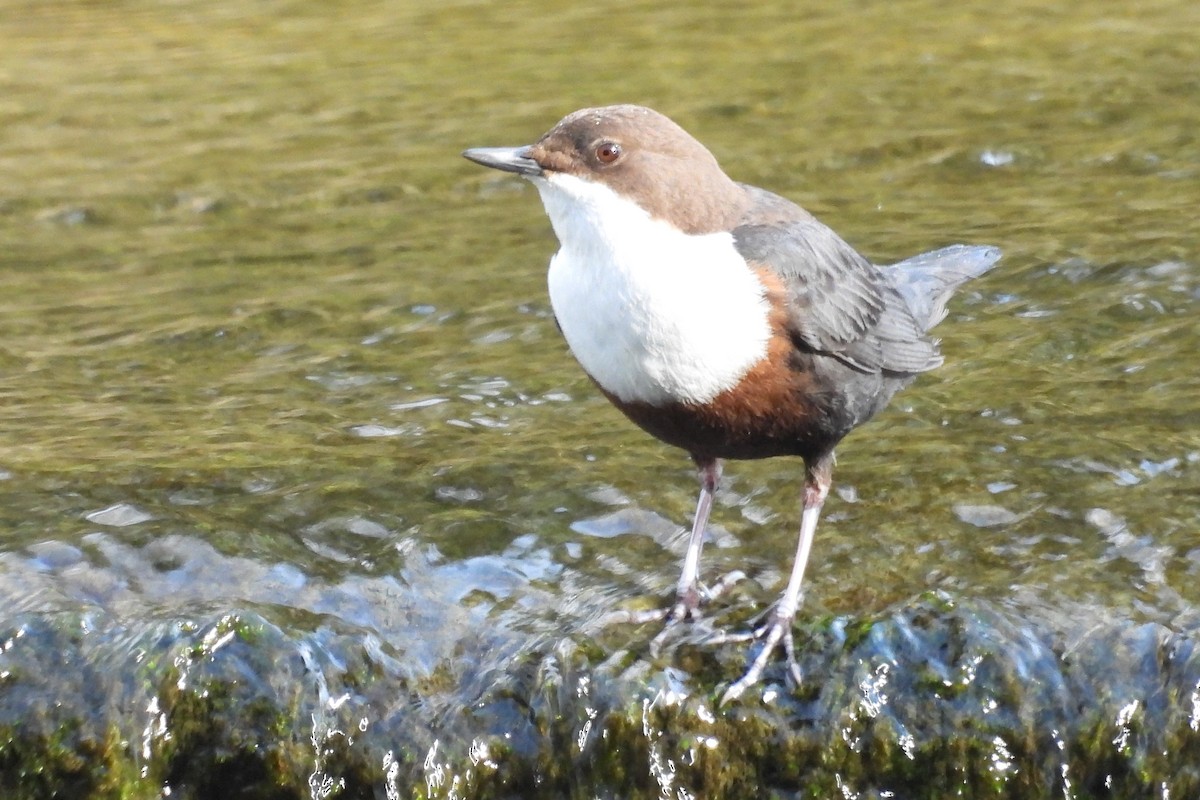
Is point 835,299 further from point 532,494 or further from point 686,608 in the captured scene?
point 532,494

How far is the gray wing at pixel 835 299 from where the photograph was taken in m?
3.91

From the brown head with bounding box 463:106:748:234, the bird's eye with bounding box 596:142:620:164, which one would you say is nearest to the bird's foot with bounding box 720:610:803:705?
the brown head with bounding box 463:106:748:234

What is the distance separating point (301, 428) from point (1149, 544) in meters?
2.54

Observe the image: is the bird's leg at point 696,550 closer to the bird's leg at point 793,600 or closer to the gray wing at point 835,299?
the bird's leg at point 793,600

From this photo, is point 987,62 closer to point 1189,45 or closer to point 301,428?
point 1189,45

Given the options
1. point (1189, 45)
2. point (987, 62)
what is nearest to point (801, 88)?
point (987, 62)

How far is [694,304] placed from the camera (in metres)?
3.67

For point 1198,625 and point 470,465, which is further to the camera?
point 470,465

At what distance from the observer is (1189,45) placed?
9.01 meters

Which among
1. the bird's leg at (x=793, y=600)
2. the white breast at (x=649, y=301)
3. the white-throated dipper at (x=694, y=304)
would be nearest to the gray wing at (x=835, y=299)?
the white-throated dipper at (x=694, y=304)

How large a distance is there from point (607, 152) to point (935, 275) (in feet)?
5.09

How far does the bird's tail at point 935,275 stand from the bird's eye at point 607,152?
4.06 ft

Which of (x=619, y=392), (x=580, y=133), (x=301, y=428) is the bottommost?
(x=301, y=428)

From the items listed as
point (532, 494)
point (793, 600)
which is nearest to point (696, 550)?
point (793, 600)
